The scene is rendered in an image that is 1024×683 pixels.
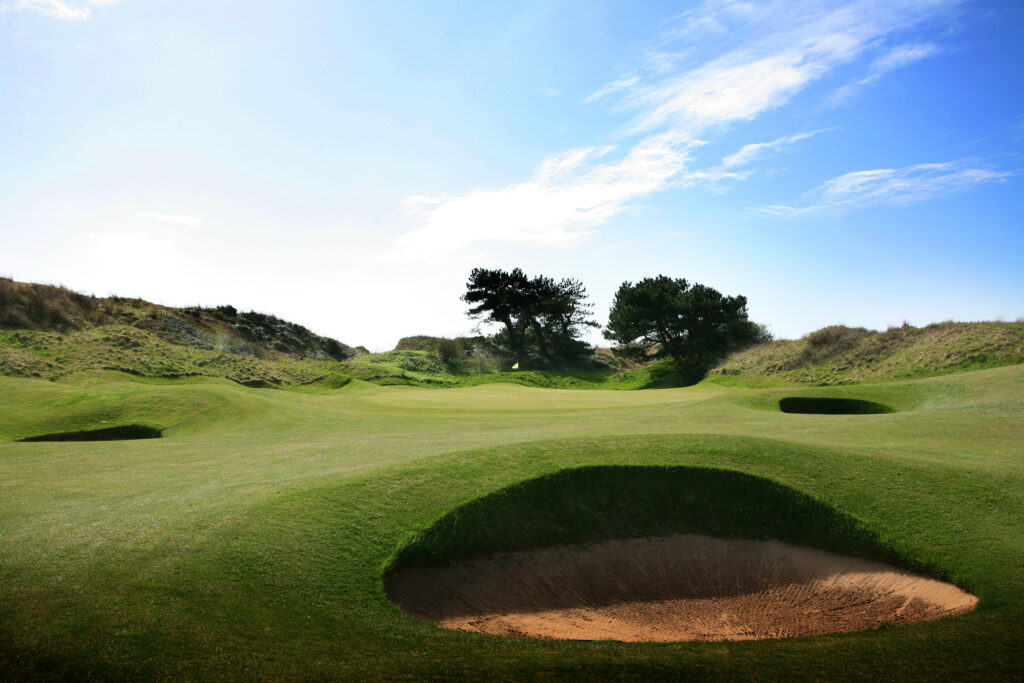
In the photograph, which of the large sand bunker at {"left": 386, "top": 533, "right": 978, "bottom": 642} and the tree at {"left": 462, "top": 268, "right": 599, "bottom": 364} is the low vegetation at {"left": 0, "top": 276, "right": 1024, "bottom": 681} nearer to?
the large sand bunker at {"left": 386, "top": 533, "right": 978, "bottom": 642}

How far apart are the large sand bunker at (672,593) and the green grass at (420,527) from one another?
14.5 inches

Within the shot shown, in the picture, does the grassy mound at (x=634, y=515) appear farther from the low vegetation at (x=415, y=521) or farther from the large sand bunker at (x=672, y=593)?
the large sand bunker at (x=672, y=593)

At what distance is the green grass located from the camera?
5172 millimetres

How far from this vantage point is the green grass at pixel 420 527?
5172 millimetres

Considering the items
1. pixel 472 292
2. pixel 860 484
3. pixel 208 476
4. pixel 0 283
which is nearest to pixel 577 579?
pixel 860 484

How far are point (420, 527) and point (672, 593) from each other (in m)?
3.45

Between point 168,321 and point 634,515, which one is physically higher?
point 168,321

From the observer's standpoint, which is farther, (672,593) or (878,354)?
(878,354)

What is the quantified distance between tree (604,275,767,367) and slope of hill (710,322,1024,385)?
2458 millimetres

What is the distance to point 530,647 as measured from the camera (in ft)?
18.6

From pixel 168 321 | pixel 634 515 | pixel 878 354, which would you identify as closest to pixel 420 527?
pixel 634 515

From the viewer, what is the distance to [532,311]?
182 feet

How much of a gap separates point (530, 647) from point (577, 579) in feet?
9.22

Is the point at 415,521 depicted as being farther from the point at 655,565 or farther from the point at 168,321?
the point at 168,321
